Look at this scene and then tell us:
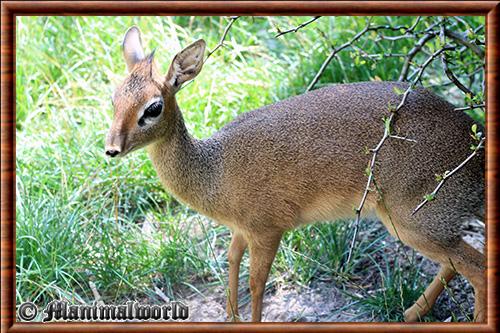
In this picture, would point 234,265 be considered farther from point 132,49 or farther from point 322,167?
point 132,49

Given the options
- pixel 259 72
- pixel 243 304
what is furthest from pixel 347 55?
pixel 243 304

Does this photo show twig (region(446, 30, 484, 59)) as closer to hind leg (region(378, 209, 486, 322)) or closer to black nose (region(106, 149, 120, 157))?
hind leg (region(378, 209, 486, 322))

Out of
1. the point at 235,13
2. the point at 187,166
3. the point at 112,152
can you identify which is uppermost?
the point at 235,13

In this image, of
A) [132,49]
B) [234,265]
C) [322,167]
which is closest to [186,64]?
[132,49]

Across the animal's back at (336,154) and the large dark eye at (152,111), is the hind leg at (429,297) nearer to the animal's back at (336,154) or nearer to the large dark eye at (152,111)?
the animal's back at (336,154)

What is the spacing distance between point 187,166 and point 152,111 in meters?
0.46

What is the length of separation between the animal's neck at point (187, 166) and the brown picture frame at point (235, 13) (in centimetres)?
88

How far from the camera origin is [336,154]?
4023mm

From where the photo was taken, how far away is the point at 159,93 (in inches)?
146

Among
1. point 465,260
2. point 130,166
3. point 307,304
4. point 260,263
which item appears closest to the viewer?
→ point 465,260

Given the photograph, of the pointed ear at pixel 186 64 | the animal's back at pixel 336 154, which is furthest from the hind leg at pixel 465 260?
the pointed ear at pixel 186 64

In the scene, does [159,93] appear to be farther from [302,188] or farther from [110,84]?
[110,84]

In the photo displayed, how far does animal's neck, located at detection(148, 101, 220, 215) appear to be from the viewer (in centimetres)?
397

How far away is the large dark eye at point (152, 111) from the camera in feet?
12.0
